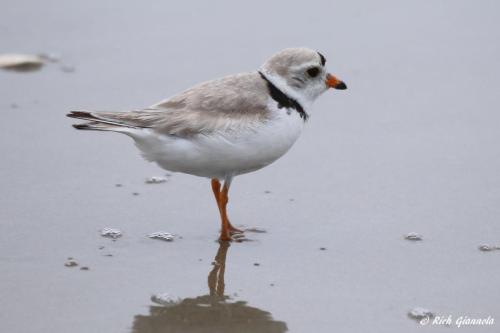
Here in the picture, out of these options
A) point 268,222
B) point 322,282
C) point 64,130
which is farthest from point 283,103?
point 64,130

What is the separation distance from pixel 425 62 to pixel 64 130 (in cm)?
334

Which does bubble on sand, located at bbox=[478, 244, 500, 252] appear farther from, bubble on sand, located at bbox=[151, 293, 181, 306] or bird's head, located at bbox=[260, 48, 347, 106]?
bubble on sand, located at bbox=[151, 293, 181, 306]

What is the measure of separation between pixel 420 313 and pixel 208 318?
1.11 meters

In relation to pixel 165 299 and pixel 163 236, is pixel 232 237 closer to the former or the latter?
pixel 163 236

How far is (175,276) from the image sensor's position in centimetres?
502

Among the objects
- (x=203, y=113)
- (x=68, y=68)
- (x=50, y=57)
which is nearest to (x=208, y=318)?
(x=203, y=113)

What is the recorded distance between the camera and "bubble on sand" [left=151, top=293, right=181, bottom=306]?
4688 mm

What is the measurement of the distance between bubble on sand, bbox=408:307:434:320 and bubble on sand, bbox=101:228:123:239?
193cm

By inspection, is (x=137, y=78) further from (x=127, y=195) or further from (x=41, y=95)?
(x=127, y=195)

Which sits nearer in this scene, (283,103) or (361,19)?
(283,103)

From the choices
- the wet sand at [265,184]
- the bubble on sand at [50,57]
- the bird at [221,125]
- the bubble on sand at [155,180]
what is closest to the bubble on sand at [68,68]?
the wet sand at [265,184]

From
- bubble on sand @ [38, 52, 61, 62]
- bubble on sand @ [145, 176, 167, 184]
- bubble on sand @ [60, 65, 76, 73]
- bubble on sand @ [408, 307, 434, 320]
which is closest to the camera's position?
bubble on sand @ [408, 307, 434, 320]

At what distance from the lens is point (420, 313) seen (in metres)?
4.58

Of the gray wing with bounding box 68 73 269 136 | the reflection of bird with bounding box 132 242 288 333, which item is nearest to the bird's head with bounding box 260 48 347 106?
the gray wing with bounding box 68 73 269 136
